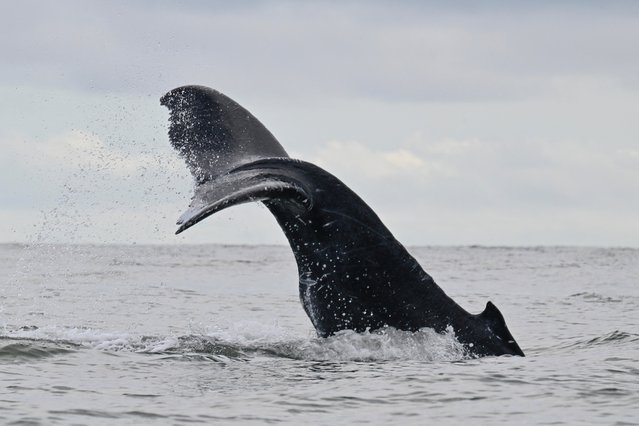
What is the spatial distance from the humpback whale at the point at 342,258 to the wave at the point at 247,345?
3.5 inches

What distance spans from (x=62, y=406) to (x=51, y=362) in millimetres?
1788

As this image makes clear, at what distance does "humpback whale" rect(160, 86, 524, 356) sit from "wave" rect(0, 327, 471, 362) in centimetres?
9

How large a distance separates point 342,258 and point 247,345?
5.47 ft

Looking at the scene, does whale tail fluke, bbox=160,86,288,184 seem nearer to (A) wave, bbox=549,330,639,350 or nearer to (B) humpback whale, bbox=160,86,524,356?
(B) humpback whale, bbox=160,86,524,356

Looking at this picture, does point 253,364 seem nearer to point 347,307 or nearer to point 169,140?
point 347,307

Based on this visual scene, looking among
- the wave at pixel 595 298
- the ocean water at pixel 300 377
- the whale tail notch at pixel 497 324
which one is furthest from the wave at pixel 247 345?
the wave at pixel 595 298

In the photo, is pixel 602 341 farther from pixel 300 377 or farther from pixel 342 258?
pixel 300 377

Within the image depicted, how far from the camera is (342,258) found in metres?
8.59

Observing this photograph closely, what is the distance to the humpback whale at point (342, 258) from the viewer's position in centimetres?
854

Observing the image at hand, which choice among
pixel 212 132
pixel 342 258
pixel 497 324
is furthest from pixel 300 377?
pixel 212 132

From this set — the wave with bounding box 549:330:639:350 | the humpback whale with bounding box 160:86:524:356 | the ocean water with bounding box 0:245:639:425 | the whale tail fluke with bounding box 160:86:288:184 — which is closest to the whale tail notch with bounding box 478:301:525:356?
the humpback whale with bounding box 160:86:524:356

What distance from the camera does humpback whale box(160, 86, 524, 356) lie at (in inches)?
336

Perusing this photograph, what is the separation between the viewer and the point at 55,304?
52.3 feet

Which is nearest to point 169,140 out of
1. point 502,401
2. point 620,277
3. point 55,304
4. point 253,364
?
point 253,364
